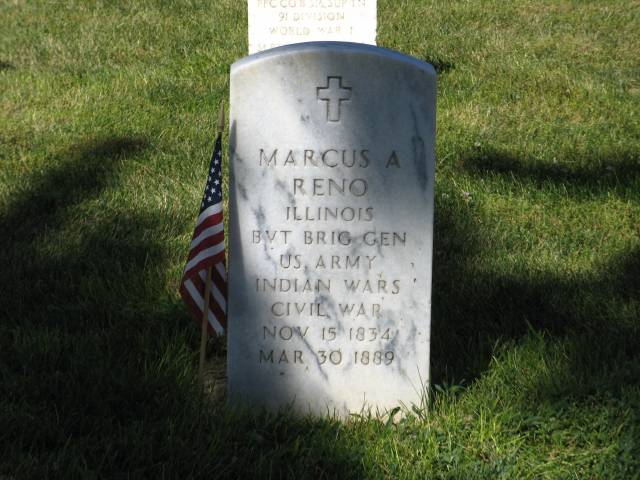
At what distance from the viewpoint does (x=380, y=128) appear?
10.4 ft

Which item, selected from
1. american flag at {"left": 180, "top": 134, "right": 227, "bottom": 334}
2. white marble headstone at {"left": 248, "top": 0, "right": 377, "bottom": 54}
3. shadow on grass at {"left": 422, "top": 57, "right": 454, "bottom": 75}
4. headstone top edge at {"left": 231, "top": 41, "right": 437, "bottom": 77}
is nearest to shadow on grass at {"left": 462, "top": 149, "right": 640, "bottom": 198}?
white marble headstone at {"left": 248, "top": 0, "right": 377, "bottom": 54}

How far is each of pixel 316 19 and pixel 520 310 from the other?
12.1 feet

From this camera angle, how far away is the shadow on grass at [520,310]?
3.59m

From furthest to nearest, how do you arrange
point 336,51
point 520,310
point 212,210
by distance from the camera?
point 520,310 < point 212,210 < point 336,51

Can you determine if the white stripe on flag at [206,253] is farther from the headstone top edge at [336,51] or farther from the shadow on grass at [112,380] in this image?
the headstone top edge at [336,51]

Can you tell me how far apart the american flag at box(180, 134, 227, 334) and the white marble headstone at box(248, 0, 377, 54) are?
3869 mm

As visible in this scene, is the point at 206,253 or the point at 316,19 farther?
the point at 316,19

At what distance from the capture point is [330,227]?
3264mm

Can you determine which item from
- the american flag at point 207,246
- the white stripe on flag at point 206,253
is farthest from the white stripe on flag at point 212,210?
the white stripe on flag at point 206,253

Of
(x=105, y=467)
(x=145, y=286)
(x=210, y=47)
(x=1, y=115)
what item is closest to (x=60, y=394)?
(x=105, y=467)

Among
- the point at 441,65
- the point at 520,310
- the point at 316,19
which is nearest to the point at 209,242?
the point at 520,310

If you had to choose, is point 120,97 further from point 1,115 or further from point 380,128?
point 380,128

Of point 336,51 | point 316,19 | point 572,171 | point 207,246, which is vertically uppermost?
point 336,51

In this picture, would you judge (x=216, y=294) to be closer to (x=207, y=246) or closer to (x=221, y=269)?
(x=221, y=269)
